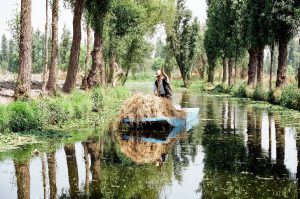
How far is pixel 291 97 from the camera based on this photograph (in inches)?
1233

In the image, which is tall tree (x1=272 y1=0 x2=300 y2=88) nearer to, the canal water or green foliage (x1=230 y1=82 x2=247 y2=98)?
green foliage (x1=230 y1=82 x2=247 y2=98)

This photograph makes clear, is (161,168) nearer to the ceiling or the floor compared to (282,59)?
nearer to the floor

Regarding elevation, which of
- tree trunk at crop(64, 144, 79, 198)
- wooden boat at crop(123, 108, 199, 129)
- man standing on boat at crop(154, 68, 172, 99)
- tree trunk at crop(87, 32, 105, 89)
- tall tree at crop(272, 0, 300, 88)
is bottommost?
tree trunk at crop(64, 144, 79, 198)

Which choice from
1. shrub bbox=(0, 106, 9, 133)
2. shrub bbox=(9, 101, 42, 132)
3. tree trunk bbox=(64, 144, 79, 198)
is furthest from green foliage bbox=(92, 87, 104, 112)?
tree trunk bbox=(64, 144, 79, 198)

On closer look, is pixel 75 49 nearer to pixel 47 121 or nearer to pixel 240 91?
pixel 47 121

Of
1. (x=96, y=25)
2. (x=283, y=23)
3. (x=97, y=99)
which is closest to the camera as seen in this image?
(x=97, y=99)

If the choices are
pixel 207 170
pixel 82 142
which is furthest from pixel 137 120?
pixel 207 170

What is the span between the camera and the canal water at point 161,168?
916 centimetres

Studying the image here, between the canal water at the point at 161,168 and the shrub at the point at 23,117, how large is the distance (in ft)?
8.19

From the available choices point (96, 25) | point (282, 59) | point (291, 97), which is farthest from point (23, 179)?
point (282, 59)

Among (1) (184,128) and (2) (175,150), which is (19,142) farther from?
(1) (184,128)

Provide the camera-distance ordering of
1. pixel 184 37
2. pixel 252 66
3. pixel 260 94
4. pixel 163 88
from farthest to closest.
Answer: pixel 184 37
pixel 252 66
pixel 260 94
pixel 163 88

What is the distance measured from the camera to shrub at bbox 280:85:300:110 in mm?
29500

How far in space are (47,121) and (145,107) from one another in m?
4.14
